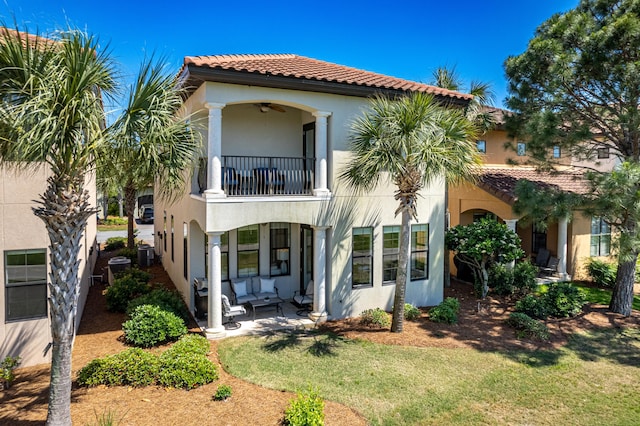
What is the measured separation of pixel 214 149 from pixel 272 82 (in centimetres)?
235

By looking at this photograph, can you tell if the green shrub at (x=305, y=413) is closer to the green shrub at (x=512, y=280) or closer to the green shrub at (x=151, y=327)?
the green shrub at (x=151, y=327)

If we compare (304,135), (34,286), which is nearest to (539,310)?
(304,135)

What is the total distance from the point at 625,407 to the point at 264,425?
22.5 feet

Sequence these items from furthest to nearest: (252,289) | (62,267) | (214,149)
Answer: (252,289)
(214,149)
(62,267)

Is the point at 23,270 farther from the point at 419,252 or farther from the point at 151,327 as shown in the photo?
the point at 419,252

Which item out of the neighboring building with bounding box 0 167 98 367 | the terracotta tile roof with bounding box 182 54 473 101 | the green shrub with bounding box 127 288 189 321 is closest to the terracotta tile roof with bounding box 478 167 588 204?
the terracotta tile roof with bounding box 182 54 473 101

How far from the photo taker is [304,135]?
13.6 m

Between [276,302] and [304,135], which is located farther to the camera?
[304,135]

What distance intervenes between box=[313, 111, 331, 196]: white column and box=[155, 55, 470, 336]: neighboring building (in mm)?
30

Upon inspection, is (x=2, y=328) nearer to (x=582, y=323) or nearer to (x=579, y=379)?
(x=579, y=379)

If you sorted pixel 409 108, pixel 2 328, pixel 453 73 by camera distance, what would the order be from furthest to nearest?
pixel 453 73 → pixel 409 108 → pixel 2 328

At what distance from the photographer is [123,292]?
12.4m

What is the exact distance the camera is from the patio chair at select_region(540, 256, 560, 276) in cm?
1769

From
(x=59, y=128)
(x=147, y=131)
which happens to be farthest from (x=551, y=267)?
(x=59, y=128)
